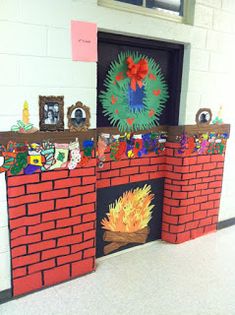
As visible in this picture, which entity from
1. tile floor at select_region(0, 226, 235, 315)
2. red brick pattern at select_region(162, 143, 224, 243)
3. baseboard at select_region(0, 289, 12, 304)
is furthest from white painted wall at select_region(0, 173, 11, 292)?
red brick pattern at select_region(162, 143, 224, 243)

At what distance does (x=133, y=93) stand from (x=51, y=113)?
28.3 inches

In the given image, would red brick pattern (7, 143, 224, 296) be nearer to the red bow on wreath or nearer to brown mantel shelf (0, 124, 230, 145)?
brown mantel shelf (0, 124, 230, 145)

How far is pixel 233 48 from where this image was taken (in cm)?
271

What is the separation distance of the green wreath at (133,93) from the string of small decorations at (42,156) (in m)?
0.36

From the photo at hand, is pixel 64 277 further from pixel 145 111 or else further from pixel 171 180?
pixel 145 111

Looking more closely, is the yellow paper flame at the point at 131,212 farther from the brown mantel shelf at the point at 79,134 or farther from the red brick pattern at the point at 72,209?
the brown mantel shelf at the point at 79,134

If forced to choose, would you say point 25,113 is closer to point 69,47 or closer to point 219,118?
point 69,47

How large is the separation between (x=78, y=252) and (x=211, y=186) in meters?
1.36

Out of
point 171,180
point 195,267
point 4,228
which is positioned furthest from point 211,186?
point 4,228

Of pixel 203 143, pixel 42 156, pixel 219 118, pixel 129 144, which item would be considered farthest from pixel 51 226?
pixel 219 118

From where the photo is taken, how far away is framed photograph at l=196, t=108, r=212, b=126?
8.53ft

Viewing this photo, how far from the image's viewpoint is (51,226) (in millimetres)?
2010

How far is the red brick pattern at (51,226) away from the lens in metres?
1.88

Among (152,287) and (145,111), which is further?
(145,111)
